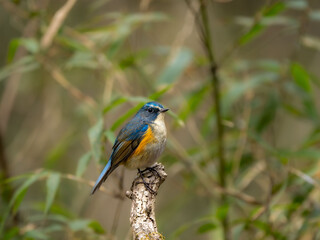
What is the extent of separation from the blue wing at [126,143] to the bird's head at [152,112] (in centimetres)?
13

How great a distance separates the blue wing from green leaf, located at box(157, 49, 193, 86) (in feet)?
1.90

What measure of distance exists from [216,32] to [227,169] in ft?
10.2

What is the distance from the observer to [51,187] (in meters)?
3.13

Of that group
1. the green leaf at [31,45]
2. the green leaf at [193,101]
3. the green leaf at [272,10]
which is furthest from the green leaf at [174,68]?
the green leaf at [31,45]

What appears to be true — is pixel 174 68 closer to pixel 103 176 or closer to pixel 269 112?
pixel 269 112

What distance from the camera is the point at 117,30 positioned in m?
4.07

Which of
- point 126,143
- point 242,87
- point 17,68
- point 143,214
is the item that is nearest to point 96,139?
point 126,143

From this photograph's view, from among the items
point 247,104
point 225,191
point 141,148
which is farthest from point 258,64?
point 141,148

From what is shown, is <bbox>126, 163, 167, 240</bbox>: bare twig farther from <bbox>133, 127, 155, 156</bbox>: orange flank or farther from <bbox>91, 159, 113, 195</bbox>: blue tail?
<bbox>133, 127, 155, 156</bbox>: orange flank

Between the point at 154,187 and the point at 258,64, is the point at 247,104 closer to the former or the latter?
the point at 258,64

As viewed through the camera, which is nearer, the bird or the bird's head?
the bird

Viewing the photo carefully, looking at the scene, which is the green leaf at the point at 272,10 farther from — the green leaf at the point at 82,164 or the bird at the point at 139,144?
the green leaf at the point at 82,164

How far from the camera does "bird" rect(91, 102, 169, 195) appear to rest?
3.31m

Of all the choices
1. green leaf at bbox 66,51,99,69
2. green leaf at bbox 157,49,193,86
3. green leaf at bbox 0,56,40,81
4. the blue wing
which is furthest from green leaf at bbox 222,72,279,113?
green leaf at bbox 0,56,40,81
